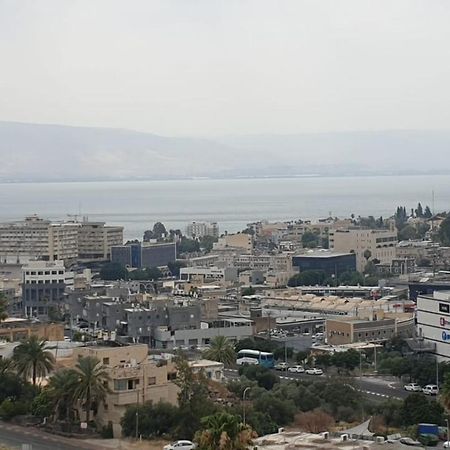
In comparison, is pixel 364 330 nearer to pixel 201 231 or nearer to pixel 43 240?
pixel 43 240

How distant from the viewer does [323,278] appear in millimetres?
51531

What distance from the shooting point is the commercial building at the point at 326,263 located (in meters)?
54.9

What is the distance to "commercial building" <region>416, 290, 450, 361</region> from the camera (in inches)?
1083

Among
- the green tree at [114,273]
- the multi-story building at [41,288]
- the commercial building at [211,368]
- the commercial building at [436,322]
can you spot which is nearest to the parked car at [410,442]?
the commercial building at [211,368]

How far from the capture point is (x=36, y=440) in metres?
18.6

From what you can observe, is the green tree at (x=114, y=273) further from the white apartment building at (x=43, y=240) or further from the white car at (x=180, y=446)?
the white car at (x=180, y=446)

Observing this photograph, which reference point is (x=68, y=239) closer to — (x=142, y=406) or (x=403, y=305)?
(x=403, y=305)

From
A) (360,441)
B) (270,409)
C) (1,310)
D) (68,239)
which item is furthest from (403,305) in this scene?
(68,239)

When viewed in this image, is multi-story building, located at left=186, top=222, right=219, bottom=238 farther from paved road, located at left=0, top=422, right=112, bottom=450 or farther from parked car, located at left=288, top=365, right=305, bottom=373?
paved road, located at left=0, top=422, right=112, bottom=450

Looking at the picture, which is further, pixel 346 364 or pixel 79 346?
pixel 346 364

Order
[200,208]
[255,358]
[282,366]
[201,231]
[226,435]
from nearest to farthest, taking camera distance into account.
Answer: [226,435]
[282,366]
[255,358]
[201,231]
[200,208]

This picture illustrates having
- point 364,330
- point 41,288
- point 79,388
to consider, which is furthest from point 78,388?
point 41,288

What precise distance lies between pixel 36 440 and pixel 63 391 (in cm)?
99

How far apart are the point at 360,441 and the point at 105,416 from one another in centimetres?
465
